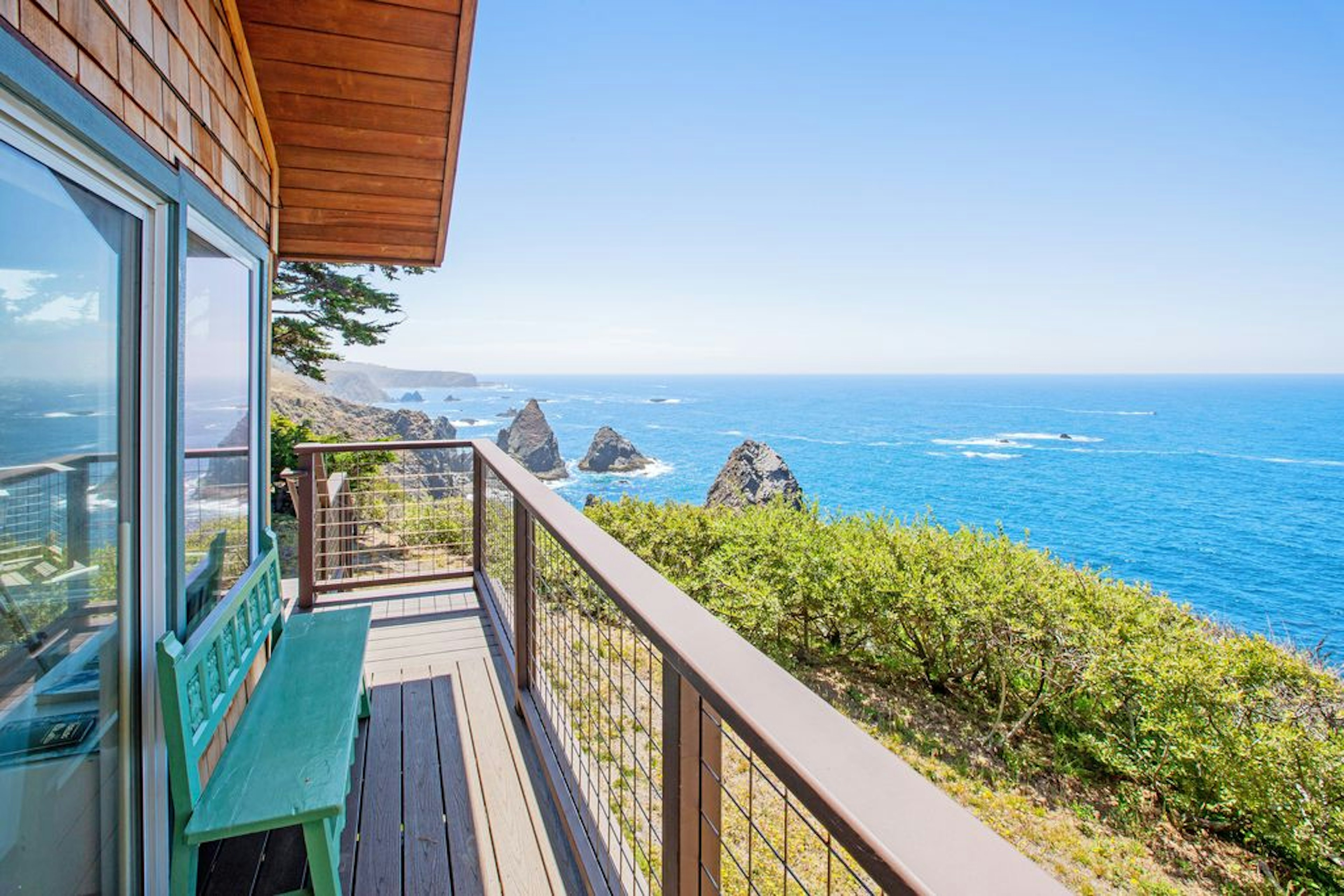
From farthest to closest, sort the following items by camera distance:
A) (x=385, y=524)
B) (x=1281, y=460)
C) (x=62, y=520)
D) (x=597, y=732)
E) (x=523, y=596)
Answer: (x=1281, y=460) < (x=385, y=524) < (x=523, y=596) < (x=597, y=732) < (x=62, y=520)

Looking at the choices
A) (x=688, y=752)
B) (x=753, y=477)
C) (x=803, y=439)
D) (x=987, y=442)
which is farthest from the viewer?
(x=803, y=439)

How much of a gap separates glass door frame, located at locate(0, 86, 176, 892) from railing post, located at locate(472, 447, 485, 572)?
8.16 ft

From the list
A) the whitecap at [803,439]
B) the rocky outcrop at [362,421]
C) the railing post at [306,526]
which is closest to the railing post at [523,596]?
the railing post at [306,526]

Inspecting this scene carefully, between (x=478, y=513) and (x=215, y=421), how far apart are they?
2.34 m

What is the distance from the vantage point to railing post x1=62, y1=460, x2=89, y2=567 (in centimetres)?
130

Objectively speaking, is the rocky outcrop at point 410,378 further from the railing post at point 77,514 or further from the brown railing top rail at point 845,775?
the brown railing top rail at point 845,775

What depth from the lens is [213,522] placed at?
7.49 ft

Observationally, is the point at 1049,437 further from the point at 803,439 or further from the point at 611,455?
the point at 611,455

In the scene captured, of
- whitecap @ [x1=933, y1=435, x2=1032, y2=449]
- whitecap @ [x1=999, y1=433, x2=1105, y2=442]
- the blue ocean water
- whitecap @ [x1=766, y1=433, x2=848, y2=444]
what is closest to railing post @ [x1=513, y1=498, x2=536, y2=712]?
the blue ocean water

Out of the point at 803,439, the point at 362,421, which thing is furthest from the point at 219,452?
the point at 803,439

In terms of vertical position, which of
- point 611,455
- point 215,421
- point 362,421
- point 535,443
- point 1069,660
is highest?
point 215,421

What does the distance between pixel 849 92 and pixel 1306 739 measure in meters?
23.2

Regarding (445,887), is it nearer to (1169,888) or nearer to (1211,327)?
(1169,888)

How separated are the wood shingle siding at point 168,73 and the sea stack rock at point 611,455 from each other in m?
37.8
